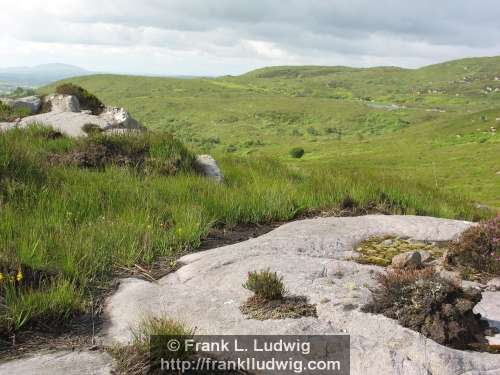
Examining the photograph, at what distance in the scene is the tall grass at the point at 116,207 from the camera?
536cm

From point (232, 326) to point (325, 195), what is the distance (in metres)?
6.21

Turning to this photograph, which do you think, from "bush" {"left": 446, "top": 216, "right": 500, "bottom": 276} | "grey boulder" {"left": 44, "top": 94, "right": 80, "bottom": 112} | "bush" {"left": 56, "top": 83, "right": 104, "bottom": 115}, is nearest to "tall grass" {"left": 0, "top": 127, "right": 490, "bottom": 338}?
"bush" {"left": 446, "top": 216, "right": 500, "bottom": 276}

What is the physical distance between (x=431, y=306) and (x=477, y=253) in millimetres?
2255

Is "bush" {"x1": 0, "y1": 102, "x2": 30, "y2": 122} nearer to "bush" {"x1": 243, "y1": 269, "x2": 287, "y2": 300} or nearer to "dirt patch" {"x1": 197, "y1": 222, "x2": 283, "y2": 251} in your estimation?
"dirt patch" {"x1": 197, "y1": 222, "x2": 283, "y2": 251}

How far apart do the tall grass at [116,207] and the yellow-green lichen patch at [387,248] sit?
2.32 meters

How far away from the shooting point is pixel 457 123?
81.4 m

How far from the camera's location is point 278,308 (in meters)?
4.61

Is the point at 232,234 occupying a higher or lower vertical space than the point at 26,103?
lower

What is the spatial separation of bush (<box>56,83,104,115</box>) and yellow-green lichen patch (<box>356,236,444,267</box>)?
17.4 meters

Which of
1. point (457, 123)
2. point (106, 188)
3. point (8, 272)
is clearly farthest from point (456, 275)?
point (457, 123)

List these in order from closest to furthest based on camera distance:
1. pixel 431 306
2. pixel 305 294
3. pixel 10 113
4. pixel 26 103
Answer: pixel 431 306 < pixel 305 294 < pixel 10 113 < pixel 26 103

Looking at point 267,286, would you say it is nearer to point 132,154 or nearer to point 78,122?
point 132,154

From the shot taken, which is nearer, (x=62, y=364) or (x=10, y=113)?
(x=62, y=364)

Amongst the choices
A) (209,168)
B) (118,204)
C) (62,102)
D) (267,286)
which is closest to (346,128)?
(62,102)
